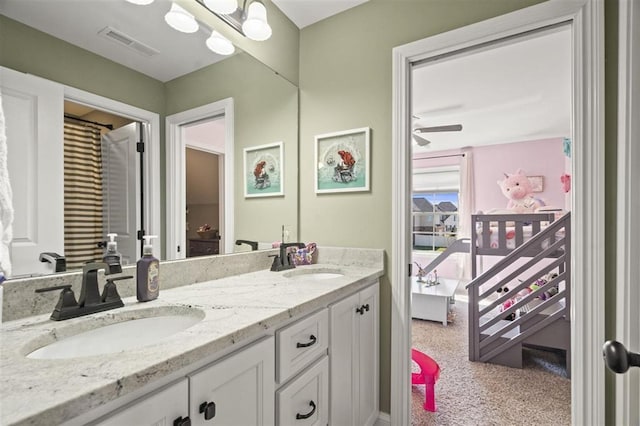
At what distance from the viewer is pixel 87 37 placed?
1016 mm

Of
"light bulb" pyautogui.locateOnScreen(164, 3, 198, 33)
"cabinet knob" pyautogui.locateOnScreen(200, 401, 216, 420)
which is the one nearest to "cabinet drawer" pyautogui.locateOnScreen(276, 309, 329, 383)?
"cabinet knob" pyautogui.locateOnScreen(200, 401, 216, 420)

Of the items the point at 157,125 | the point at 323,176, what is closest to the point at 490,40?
the point at 323,176

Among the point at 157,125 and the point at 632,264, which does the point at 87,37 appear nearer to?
the point at 157,125

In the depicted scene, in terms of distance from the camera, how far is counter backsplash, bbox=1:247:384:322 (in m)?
0.85

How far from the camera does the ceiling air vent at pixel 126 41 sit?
107 cm

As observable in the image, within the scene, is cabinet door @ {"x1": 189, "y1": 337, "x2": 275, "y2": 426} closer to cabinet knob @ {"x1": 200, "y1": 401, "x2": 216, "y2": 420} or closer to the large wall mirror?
cabinet knob @ {"x1": 200, "y1": 401, "x2": 216, "y2": 420}

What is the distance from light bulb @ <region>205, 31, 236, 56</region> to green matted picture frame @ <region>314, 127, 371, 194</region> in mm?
698

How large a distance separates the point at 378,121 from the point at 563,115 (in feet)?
10.8

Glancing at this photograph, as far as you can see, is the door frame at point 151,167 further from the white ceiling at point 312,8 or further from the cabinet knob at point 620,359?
the cabinet knob at point 620,359

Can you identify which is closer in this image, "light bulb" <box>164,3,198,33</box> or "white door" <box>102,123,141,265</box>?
"white door" <box>102,123,141,265</box>

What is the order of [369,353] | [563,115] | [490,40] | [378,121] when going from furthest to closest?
[563,115]
[378,121]
[369,353]
[490,40]

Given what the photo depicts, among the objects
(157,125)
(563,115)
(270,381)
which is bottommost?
(270,381)

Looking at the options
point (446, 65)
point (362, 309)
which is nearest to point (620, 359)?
point (362, 309)

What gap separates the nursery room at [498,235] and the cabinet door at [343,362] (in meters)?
0.67
